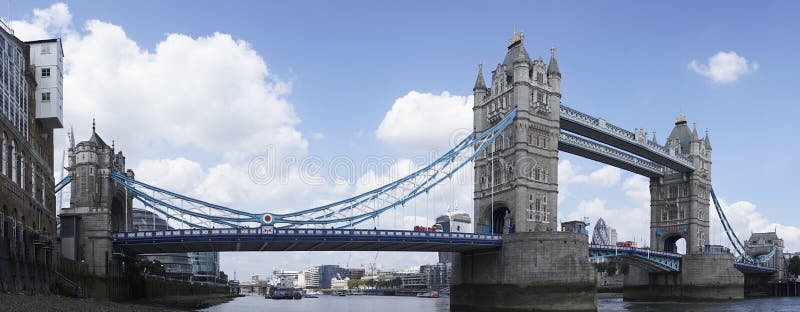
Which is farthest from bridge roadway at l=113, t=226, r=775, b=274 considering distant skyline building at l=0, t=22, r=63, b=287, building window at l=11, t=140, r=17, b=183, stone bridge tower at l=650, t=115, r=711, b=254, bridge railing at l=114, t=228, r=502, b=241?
stone bridge tower at l=650, t=115, r=711, b=254

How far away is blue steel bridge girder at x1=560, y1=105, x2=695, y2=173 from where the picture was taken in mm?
80250

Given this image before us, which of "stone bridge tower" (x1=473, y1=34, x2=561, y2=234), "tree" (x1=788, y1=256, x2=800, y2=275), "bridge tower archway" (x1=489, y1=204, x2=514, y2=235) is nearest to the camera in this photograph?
"stone bridge tower" (x1=473, y1=34, x2=561, y2=234)

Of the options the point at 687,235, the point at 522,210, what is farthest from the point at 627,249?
the point at 522,210

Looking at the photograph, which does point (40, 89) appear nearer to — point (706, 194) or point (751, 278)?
point (706, 194)

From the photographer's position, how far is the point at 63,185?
72125mm

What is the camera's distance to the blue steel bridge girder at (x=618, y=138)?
263 ft

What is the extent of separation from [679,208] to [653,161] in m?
9.63

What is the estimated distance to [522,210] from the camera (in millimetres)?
70500

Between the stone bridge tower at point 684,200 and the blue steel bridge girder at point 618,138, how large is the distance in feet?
6.23

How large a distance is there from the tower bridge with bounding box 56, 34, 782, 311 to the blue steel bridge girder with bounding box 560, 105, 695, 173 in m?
0.17

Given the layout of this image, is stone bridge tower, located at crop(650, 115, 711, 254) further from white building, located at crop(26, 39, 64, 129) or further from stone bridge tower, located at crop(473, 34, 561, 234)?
white building, located at crop(26, 39, 64, 129)

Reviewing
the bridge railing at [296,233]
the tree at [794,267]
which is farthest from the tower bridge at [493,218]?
the tree at [794,267]

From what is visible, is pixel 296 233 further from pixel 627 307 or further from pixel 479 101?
pixel 627 307

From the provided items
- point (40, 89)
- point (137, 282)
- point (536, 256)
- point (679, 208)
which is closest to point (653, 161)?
point (679, 208)
